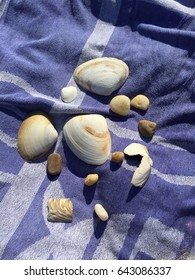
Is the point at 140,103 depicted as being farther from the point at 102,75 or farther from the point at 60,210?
the point at 60,210

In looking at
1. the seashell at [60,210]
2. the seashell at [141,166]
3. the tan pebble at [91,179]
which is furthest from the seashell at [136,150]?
the seashell at [60,210]

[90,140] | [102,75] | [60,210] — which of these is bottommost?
[60,210]

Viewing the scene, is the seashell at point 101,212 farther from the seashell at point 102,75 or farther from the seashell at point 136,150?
the seashell at point 102,75

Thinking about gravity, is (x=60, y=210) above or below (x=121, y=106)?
below

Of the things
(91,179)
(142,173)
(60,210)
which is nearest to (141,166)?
(142,173)
